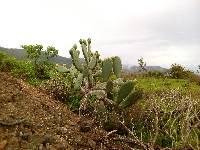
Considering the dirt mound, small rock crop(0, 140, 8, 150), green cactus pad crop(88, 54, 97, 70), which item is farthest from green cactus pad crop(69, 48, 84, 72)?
small rock crop(0, 140, 8, 150)

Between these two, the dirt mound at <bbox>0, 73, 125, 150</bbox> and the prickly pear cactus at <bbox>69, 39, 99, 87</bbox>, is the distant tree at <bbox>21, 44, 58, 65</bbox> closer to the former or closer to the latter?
the prickly pear cactus at <bbox>69, 39, 99, 87</bbox>

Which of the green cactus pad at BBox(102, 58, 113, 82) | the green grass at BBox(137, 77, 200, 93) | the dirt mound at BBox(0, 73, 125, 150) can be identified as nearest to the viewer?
the dirt mound at BBox(0, 73, 125, 150)

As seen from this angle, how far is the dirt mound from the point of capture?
320 inches

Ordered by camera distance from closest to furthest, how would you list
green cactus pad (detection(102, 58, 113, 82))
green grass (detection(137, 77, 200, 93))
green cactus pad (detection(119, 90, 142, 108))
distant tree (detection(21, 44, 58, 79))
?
green cactus pad (detection(119, 90, 142, 108)) → green cactus pad (detection(102, 58, 113, 82)) → distant tree (detection(21, 44, 58, 79)) → green grass (detection(137, 77, 200, 93))

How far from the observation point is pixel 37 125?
28.7 feet

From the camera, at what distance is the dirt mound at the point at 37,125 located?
8.12 meters

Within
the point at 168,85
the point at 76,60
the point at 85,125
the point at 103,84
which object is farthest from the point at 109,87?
the point at 168,85

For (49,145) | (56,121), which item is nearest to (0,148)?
(49,145)

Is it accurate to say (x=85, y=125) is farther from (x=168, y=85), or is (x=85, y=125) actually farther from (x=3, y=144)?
(x=168, y=85)

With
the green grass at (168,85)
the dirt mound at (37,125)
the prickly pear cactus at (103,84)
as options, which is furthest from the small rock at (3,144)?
the green grass at (168,85)

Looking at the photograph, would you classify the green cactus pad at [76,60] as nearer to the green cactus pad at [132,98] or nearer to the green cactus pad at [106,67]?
the green cactus pad at [106,67]

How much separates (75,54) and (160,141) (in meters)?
3.44

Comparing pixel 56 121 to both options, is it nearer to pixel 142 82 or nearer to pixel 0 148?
pixel 0 148

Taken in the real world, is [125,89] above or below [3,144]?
above
